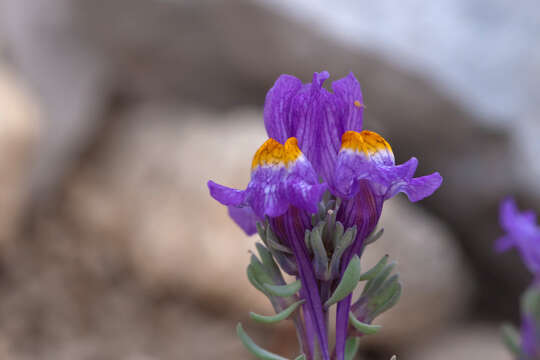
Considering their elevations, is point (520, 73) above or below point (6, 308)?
above

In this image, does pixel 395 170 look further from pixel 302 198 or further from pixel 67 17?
pixel 67 17

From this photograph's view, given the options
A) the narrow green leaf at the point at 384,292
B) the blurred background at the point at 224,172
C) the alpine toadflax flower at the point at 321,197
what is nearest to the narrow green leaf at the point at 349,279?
the alpine toadflax flower at the point at 321,197

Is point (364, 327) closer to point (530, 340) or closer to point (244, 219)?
point (244, 219)

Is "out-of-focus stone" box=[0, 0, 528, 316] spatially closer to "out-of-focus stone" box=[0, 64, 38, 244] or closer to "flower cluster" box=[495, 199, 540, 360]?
"out-of-focus stone" box=[0, 64, 38, 244]

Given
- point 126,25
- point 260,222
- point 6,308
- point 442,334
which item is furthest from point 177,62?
point 260,222

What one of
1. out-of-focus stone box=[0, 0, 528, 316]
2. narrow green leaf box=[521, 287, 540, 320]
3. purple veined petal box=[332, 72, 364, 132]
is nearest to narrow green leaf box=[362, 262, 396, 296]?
purple veined petal box=[332, 72, 364, 132]

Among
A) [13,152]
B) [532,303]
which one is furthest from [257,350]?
[13,152]

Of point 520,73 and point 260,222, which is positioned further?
point 520,73
